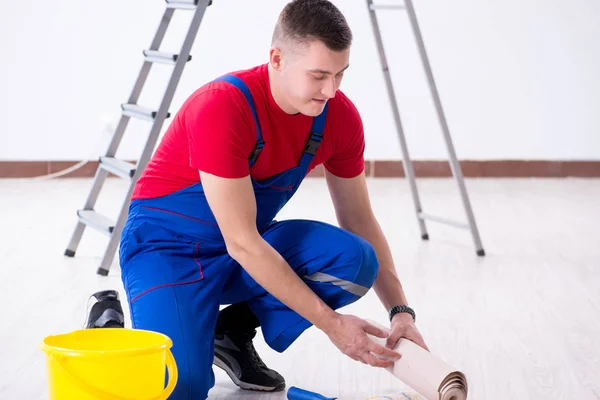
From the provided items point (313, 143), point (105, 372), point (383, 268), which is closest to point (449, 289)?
point (383, 268)

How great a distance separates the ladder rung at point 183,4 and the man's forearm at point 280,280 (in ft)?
5.02

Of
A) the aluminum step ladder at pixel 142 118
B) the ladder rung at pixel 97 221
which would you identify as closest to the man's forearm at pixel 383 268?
the aluminum step ladder at pixel 142 118

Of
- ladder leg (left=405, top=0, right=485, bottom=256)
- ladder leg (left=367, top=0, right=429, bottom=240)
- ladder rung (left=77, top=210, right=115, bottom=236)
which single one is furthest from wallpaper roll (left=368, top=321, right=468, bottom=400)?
ladder leg (left=367, top=0, right=429, bottom=240)

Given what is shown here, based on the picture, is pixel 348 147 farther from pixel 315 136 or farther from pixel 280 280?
pixel 280 280

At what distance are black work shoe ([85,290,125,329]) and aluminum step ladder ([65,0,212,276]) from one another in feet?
3.57

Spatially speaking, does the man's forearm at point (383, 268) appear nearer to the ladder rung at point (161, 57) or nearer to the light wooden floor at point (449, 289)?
the light wooden floor at point (449, 289)

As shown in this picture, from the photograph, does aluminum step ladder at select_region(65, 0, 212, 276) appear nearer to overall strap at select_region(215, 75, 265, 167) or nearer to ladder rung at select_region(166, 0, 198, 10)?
ladder rung at select_region(166, 0, 198, 10)

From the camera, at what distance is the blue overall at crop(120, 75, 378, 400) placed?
207 centimetres

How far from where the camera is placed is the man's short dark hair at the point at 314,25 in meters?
1.93

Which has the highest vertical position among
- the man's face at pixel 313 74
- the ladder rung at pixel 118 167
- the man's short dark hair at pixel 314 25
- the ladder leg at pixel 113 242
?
the man's short dark hair at pixel 314 25

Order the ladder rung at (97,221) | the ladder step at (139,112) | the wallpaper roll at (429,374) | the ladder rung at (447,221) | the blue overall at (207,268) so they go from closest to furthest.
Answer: the wallpaper roll at (429,374), the blue overall at (207,268), the ladder step at (139,112), the ladder rung at (97,221), the ladder rung at (447,221)

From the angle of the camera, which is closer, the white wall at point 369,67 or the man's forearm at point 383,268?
the man's forearm at point 383,268

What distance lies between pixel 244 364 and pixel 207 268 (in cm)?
30

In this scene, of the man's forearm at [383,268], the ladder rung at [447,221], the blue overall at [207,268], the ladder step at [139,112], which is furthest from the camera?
the ladder rung at [447,221]
